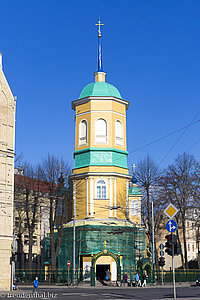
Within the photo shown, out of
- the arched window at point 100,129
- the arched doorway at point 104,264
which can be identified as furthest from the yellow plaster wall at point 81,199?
the arched doorway at point 104,264

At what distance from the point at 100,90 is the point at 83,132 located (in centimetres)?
520

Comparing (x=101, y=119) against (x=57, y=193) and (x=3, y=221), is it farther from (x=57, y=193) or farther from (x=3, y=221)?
(x=3, y=221)

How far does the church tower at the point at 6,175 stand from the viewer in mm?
34469

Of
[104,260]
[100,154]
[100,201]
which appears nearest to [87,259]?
[104,260]

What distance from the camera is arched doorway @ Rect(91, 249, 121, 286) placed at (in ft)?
145

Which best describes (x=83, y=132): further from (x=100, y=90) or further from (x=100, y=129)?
(x=100, y=90)

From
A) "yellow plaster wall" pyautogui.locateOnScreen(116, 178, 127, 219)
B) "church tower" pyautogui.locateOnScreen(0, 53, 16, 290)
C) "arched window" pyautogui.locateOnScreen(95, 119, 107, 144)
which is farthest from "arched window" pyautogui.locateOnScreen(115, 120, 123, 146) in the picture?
"church tower" pyautogui.locateOnScreen(0, 53, 16, 290)

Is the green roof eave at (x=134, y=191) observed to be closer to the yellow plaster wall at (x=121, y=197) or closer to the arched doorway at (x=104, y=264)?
the yellow plaster wall at (x=121, y=197)

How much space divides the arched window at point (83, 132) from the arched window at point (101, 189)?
494 centimetres

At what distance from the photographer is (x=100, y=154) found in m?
52.0

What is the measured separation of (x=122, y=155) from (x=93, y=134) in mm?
4124

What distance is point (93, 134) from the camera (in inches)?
2061

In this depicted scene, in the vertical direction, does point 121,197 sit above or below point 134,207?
above

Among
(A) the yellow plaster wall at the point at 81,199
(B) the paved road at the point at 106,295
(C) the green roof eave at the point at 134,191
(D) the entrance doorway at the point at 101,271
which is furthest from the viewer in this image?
(C) the green roof eave at the point at 134,191
